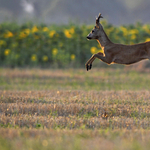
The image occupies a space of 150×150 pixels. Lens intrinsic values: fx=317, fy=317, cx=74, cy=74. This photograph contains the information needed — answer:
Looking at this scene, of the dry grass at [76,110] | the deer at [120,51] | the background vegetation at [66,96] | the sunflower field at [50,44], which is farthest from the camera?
the sunflower field at [50,44]

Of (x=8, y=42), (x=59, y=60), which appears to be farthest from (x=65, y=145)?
(x=8, y=42)

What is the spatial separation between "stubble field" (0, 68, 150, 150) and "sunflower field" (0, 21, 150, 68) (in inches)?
289

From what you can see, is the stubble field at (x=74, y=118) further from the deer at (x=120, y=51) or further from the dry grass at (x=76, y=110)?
the deer at (x=120, y=51)

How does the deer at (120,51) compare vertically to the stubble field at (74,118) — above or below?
above

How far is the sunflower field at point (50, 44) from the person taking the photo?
24.1 meters

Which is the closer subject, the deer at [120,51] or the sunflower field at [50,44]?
the deer at [120,51]

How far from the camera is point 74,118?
765 cm

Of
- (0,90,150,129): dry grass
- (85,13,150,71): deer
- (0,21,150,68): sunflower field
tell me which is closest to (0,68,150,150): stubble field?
(0,90,150,129): dry grass

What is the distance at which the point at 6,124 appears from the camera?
7.07 metres

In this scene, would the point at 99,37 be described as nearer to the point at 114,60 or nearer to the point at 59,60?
the point at 114,60

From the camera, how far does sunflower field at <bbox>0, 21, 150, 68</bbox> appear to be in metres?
24.1

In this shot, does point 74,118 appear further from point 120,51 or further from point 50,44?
point 50,44

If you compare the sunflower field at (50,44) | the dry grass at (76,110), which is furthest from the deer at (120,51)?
the sunflower field at (50,44)

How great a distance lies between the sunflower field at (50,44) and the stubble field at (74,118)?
733cm
